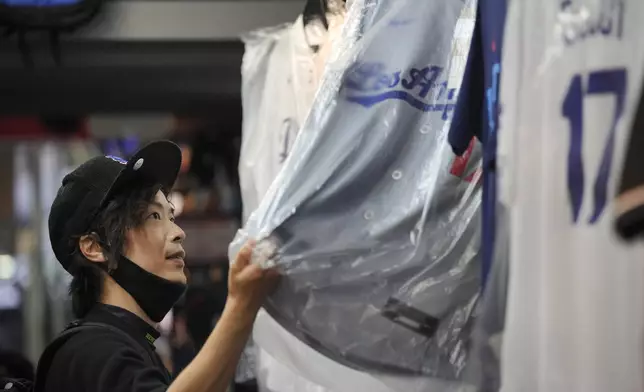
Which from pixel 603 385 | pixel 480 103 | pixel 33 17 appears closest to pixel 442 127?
pixel 480 103

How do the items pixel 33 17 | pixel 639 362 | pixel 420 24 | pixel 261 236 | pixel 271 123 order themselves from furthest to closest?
pixel 33 17
pixel 271 123
pixel 420 24
pixel 261 236
pixel 639 362

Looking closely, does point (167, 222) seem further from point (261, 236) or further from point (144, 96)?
point (144, 96)

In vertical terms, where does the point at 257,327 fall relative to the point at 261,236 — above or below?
below

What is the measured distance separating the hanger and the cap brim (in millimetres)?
318

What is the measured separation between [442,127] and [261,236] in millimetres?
265

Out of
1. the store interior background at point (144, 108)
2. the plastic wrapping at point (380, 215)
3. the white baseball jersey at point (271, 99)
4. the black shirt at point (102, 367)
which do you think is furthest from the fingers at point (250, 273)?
the store interior background at point (144, 108)

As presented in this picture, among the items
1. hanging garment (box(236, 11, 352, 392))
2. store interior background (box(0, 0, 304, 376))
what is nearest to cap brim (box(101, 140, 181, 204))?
hanging garment (box(236, 11, 352, 392))

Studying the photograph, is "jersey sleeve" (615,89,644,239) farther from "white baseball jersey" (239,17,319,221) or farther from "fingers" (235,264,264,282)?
"white baseball jersey" (239,17,319,221)

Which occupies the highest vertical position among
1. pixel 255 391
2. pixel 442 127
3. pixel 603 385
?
pixel 442 127

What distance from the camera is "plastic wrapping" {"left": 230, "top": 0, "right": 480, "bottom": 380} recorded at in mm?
961

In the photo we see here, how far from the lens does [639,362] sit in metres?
0.75

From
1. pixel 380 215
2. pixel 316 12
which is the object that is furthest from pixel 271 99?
pixel 380 215

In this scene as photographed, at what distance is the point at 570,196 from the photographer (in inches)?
31.2

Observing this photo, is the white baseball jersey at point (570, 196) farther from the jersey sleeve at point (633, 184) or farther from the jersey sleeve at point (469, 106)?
the jersey sleeve at point (469, 106)
